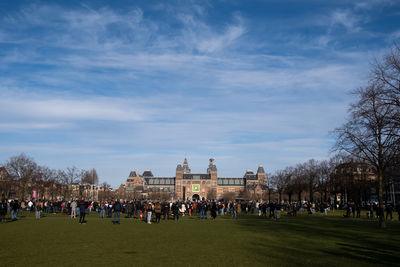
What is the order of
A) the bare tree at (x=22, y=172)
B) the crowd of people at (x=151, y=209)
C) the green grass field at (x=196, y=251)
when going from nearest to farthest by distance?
the green grass field at (x=196, y=251) → the crowd of people at (x=151, y=209) → the bare tree at (x=22, y=172)

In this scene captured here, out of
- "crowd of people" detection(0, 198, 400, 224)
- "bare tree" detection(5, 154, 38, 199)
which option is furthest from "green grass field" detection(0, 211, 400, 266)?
"bare tree" detection(5, 154, 38, 199)

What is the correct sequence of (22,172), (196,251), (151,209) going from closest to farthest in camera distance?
(196,251) → (151,209) → (22,172)

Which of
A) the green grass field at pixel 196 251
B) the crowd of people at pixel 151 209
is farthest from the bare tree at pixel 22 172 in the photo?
the green grass field at pixel 196 251

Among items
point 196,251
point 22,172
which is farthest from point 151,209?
point 22,172

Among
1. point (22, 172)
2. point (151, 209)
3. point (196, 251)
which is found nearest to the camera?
point (196, 251)

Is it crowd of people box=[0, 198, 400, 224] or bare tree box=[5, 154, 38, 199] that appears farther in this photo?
bare tree box=[5, 154, 38, 199]

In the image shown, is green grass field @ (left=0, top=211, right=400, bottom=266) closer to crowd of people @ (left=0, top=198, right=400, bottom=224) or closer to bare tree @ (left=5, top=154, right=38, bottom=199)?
crowd of people @ (left=0, top=198, right=400, bottom=224)

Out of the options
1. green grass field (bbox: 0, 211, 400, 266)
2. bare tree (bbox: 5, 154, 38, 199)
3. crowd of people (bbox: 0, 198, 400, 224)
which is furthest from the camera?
bare tree (bbox: 5, 154, 38, 199)

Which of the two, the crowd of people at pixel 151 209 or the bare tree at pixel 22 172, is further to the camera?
the bare tree at pixel 22 172

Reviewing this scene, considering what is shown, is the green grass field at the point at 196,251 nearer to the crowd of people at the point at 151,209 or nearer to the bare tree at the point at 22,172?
the crowd of people at the point at 151,209

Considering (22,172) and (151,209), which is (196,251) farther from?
(22,172)

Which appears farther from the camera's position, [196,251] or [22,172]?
[22,172]

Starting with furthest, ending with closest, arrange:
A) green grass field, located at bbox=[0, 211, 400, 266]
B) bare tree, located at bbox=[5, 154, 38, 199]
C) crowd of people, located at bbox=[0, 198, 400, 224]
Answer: bare tree, located at bbox=[5, 154, 38, 199], crowd of people, located at bbox=[0, 198, 400, 224], green grass field, located at bbox=[0, 211, 400, 266]

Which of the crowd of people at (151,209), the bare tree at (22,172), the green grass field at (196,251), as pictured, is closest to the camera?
→ the green grass field at (196,251)
